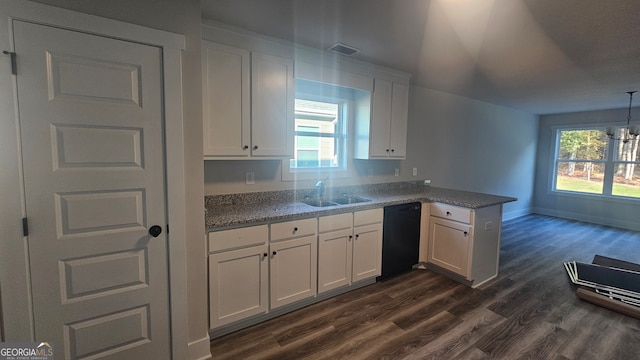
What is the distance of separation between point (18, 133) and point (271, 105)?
1.56 meters

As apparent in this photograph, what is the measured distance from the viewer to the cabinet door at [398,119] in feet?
11.0

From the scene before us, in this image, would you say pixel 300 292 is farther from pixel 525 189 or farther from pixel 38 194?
pixel 525 189

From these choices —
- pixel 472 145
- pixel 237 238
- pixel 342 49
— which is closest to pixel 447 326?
pixel 237 238

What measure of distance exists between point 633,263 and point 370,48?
4300mm

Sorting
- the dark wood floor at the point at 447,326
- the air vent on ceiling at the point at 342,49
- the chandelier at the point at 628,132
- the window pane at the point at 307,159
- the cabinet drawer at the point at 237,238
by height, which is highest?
the air vent on ceiling at the point at 342,49

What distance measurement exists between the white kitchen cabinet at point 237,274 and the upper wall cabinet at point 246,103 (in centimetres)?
66

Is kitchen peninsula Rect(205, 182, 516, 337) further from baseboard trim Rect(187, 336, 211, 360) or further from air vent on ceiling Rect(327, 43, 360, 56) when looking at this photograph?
air vent on ceiling Rect(327, 43, 360, 56)

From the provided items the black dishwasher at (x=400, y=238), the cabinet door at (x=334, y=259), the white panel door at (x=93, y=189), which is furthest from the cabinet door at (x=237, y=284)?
the black dishwasher at (x=400, y=238)

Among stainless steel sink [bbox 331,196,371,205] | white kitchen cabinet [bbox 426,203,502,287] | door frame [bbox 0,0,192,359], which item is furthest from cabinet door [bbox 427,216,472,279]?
door frame [bbox 0,0,192,359]

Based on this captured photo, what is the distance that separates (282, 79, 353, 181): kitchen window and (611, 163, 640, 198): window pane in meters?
5.93

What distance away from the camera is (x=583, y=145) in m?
5.93

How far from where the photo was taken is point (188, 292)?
1848mm

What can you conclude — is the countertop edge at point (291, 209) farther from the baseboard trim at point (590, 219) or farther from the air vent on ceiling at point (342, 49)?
the baseboard trim at point (590, 219)

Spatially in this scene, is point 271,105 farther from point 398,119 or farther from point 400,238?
point 400,238
